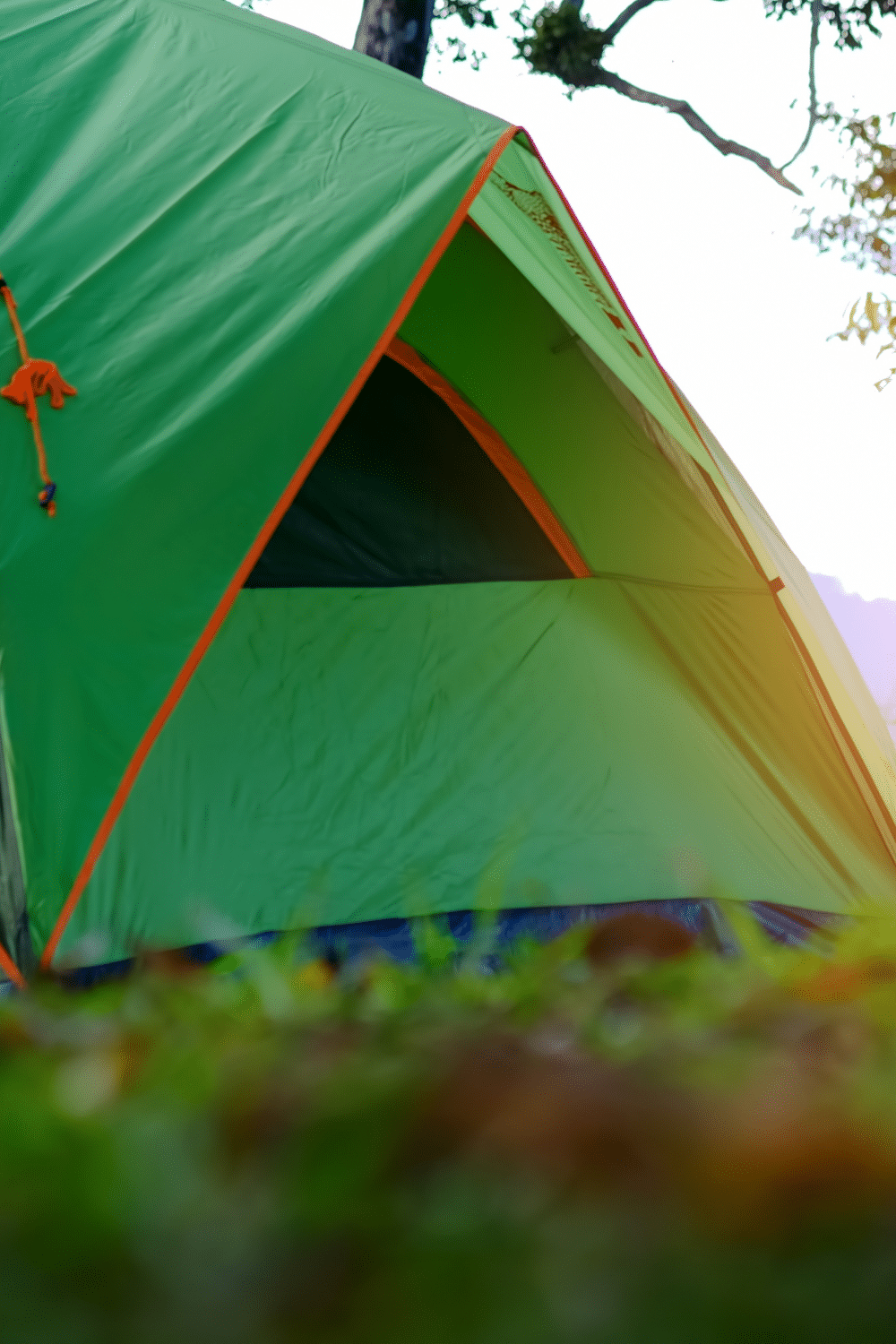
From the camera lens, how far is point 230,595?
1.55 m

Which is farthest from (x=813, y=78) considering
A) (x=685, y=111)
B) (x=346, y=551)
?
(x=346, y=551)

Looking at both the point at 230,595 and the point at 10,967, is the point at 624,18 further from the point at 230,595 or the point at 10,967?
the point at 10,967

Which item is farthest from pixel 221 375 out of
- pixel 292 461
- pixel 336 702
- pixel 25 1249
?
pixel 25 1249

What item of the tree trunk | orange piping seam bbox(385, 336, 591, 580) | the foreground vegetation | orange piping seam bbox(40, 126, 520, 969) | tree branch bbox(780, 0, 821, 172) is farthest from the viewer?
tree branch bbox(780, 0, 821, 172)

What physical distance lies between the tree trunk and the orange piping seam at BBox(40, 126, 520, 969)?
11.6 ft

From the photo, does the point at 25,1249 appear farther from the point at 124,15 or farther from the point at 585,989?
the point at 124,15

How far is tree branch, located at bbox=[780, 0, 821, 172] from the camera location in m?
6.78

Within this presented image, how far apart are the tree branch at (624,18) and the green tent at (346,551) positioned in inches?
185

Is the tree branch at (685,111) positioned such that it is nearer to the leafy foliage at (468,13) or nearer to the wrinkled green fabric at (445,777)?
the leafy foliage at (468,13)

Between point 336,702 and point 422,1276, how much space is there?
6.72 ft

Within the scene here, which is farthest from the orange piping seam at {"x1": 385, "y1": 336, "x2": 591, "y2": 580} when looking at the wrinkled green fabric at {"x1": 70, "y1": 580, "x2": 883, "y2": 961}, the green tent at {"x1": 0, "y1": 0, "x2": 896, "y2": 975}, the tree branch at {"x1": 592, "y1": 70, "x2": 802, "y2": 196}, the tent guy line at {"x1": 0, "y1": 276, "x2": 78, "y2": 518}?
the tree branch at {"x1": 592, "y1": 70, "x2": 802, "y2": 196}

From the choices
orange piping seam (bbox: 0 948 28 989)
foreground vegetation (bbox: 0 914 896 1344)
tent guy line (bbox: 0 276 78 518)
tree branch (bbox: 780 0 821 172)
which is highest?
tree branch (bbox: 780 0 821 172)

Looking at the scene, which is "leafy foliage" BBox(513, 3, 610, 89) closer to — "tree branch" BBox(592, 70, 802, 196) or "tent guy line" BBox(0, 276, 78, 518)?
"tree branch" BBox(592, 70, 802, 196)

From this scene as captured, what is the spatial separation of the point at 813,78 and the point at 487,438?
5.81 metres
